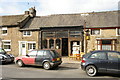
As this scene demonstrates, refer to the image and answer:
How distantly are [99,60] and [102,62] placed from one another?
22cm

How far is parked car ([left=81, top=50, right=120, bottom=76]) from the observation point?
706cm

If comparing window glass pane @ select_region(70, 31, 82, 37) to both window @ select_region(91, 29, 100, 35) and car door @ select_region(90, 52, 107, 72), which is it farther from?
car door @ select_region(90, 52, 107, 72)

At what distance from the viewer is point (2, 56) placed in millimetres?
11641

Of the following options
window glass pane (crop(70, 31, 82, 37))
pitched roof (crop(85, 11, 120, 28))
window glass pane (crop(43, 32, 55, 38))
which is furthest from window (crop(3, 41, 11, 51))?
pitched roof (crop(85, 11, 120, 28))

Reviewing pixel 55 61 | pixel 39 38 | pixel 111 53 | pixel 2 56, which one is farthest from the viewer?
pixel 39 38

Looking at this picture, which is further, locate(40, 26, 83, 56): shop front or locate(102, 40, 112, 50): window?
locate(40, 26, 83, 56): shop front

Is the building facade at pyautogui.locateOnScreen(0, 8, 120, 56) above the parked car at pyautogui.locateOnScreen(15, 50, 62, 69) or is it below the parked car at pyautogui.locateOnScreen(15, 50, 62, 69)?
above

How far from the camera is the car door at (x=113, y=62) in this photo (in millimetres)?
6996

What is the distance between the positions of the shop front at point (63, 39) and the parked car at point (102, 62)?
27.3 feet

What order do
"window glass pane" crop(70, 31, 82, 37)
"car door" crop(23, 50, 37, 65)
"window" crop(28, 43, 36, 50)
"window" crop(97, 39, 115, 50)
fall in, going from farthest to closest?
"window" crop(28, 43, 36, 50) → "window glass pane" crop(70, 31, 82, 37) → "window" crop(97, 39, 115, 50) → "car door" crop(23, 50, 37, 65)

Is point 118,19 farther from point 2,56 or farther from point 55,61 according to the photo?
point 2,56

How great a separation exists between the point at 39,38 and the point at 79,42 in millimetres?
6296

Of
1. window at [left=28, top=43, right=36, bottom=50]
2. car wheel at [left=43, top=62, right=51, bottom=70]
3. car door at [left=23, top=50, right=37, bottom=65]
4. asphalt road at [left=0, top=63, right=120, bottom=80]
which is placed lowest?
asphalt road at [left=0, top=63, right=120, bottom=80]

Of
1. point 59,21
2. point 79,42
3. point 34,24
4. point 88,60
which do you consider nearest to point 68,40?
point 79,42
